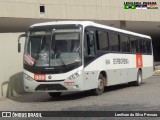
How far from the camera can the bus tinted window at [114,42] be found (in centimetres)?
1889

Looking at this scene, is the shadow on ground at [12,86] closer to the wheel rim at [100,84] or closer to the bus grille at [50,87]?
the bus grille at [50,87]

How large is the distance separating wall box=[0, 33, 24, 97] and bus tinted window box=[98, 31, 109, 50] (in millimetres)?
3730

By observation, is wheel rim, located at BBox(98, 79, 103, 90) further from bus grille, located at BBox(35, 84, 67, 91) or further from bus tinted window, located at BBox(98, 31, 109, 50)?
bus grille, located at BBox(35, 84, 67, 91)

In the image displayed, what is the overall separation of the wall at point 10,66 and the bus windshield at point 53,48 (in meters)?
2.38

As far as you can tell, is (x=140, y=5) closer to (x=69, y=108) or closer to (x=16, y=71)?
(x=16, y=71)

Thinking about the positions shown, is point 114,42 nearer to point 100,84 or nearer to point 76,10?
point 100,84

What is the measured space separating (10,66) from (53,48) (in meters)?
3.69

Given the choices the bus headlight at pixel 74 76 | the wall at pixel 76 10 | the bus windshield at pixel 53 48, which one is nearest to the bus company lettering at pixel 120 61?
the bus windshield at pixel 53 48

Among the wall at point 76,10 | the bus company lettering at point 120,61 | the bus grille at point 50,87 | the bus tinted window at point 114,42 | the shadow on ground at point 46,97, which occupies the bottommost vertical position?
the shadow on ground at point 46,97

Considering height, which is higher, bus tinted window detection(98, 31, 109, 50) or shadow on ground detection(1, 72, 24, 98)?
bus tinted window detection(98, 31, 109, 50)

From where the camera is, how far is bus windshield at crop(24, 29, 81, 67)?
15383 mm

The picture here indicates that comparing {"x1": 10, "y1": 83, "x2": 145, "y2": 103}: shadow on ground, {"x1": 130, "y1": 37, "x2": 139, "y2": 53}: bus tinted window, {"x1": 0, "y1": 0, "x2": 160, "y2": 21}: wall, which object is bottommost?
{"x1": 10, "y1": 83, "x2": 145, "y2": 103}: shadow on ground

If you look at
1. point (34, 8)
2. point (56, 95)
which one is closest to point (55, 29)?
point (56, 95)

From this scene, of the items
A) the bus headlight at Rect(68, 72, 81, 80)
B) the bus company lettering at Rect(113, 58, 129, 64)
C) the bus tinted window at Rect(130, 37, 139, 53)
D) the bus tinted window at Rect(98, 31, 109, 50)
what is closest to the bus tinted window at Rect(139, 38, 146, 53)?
the bus tinted window at Rect(130, 37, 139, 53)
